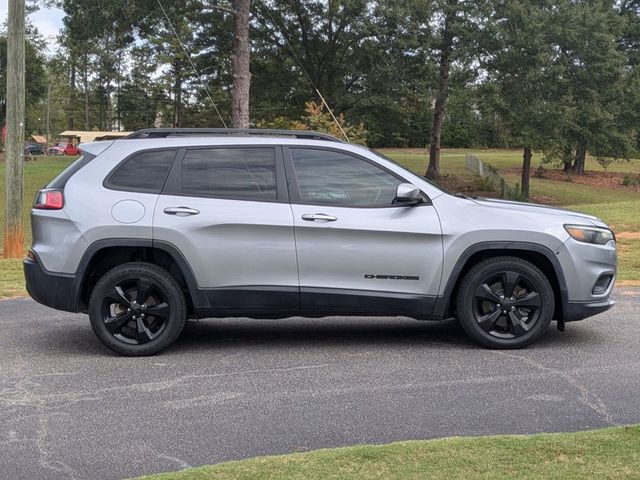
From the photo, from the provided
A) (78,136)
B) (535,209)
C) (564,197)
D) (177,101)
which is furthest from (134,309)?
(177,101)

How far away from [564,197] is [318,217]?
32811mm

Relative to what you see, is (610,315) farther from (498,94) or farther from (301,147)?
(498,94)

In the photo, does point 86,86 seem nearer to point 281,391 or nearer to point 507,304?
point 507,304

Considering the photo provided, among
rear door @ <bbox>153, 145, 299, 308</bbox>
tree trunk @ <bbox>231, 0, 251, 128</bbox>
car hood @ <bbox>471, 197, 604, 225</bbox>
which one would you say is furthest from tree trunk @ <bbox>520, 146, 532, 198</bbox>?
rear door @ <bbox>153, 145, 299, 308</bbox>

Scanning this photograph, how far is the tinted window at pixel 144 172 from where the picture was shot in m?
6.00

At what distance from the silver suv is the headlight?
0.01 metres

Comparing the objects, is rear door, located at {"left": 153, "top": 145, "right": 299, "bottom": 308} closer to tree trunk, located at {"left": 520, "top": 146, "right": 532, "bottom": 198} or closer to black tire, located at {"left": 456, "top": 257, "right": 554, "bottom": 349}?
black tire, located at {"left": 456, "top": 257, "right": 554, "bottom": 349}

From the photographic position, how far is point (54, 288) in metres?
5.88

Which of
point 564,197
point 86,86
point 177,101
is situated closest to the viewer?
point 564,197

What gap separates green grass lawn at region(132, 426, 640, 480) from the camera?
3.48 meters

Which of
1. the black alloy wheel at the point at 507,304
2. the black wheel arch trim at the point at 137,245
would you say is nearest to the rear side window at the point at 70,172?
the black wheel arch trim at the point at 137,245

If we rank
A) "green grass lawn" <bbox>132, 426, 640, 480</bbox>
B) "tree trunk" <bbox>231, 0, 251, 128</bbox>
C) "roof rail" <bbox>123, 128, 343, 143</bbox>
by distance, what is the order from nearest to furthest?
"green grass lawn" <bbox>132, 426, 640, 480</bbox>
"roof rail" <bbox>123, 128, 343, 143</bbox>
"tree trunk" <bbox>231, 0, 251, 128</bbox>

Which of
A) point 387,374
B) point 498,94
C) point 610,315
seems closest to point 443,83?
point 498,94

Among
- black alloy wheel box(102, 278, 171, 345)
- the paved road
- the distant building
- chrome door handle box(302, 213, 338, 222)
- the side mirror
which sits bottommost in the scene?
the paved road
